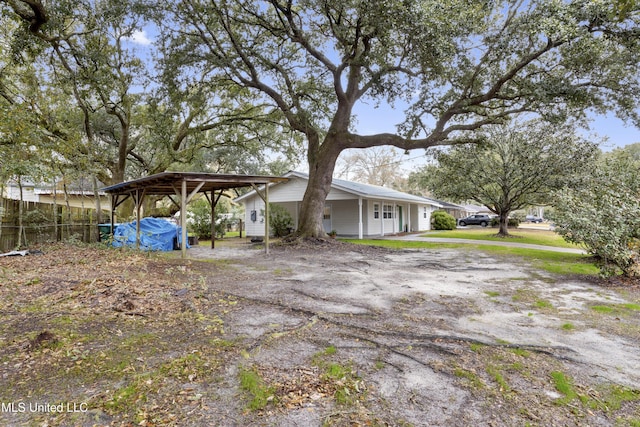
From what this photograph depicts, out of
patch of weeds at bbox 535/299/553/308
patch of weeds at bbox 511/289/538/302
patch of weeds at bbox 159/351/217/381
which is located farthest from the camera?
patch of weeds at bbox 511/289/538/302

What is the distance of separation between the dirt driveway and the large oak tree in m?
6.70

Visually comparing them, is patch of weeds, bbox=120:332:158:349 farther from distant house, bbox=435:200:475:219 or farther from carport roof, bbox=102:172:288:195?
distant house, bbox=435:200:475:219

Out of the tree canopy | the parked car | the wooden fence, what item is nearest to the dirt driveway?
the wooden fence

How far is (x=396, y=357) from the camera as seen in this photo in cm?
350

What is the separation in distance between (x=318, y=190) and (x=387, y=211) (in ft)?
31.6

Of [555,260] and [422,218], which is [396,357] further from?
[422,218]

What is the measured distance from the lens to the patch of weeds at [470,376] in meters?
2.96

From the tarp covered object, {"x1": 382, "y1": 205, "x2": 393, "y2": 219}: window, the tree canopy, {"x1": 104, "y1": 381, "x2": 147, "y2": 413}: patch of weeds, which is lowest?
{"x1": 104, "y1": 381, "x2": 147, "y2": 413}: patch of weeds

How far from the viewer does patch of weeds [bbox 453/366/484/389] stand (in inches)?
117

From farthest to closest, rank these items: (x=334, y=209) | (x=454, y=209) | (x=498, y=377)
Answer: (x=454, y=209) < (x=334, y=209) < (x=498, y=377)

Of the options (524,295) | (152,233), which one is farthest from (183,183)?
(524,295)

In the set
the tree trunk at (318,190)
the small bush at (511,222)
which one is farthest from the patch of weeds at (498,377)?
the small bush at (511,222)

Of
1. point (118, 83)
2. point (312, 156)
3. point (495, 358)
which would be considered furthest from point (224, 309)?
point (118, 83)

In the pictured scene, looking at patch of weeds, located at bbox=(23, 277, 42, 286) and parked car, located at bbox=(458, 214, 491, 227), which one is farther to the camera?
parked car, located at bbox=(458, 214, 491, 227)
